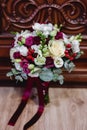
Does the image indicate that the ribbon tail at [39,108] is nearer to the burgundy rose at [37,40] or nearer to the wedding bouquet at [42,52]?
the wedding bouquet at [42,52]

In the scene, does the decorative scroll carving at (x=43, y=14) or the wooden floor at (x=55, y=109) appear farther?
the decorative scroll carving at (x=43, y=14)

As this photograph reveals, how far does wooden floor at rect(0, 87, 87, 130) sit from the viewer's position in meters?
1.05

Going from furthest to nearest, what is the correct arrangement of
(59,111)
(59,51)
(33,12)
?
(33,12) < (59,111) < (59,51)

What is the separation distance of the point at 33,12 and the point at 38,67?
335 mm

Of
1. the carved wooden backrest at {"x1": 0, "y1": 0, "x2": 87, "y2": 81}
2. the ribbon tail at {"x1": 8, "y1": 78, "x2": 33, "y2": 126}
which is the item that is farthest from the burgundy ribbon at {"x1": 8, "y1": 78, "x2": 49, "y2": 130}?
the carved wooden backrest at {"x1": 0, "y1": 0, "x2": 87, "y2": 81}

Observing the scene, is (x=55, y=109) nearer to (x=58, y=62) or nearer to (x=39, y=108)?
(x=39, y=108)

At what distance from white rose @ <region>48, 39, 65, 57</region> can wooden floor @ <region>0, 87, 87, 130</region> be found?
27 centimetres

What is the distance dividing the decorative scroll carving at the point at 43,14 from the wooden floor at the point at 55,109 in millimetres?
324

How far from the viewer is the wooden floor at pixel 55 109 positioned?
1047 millimetres

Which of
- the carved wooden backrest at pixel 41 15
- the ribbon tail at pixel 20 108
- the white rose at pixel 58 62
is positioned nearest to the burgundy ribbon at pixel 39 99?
the ribbon tail at pixel 20 108

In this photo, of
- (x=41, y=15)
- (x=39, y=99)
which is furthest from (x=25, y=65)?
(x=41, y=15)

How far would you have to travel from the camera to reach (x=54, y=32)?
1069mm

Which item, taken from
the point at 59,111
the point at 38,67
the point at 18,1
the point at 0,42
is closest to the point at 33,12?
the point at 18,1

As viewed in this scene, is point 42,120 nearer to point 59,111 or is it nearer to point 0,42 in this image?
point 59,111
